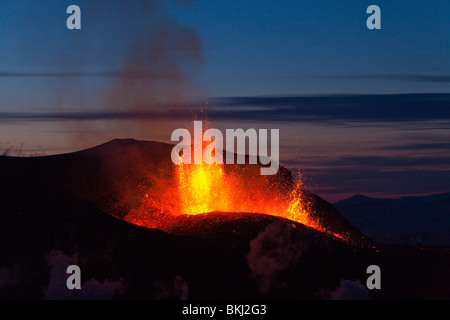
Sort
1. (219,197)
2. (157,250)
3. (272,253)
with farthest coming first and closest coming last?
(219,197), (272,253), (157,250)

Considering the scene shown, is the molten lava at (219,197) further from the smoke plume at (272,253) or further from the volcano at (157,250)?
the smoke plume at (272,253)

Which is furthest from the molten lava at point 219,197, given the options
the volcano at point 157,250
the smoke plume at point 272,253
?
the smoke plume at point 272,253

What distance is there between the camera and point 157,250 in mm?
48125

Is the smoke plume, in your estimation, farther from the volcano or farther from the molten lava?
the molten lava

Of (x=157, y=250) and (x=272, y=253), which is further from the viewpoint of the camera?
(x=272, y=253)

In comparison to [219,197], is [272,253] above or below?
below

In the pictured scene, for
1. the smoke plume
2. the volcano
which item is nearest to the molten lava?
the volcano

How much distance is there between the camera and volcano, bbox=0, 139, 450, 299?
4612 cm

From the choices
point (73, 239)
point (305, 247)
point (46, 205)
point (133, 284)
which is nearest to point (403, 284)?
point (305, 247)

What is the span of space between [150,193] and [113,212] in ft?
21.2

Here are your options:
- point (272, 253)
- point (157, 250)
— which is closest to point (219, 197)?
point (272, 253)

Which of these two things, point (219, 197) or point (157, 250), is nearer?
point (157, 250)

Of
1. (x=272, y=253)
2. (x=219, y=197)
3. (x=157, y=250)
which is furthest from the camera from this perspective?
(x=219, y=197)

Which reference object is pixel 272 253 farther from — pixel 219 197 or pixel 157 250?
pixel 219 197
